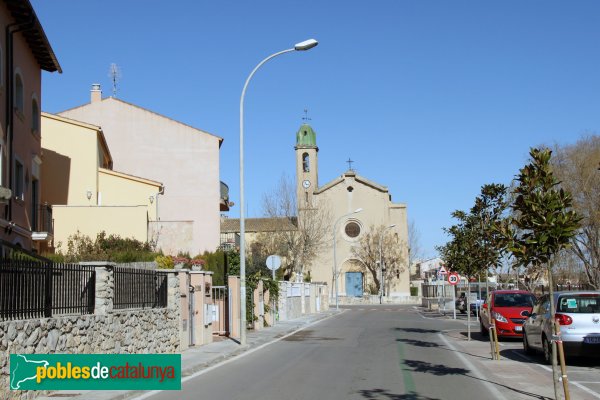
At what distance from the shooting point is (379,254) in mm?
77562

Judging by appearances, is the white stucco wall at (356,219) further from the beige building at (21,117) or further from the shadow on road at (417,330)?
the beige building at (21,117)

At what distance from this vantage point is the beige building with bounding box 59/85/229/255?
43969mm

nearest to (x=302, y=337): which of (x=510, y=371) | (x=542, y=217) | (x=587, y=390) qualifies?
(x=510, y=371)

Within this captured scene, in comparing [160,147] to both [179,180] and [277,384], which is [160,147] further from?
[277,384]

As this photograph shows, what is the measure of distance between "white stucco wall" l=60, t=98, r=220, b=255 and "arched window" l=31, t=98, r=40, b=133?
17.0 m

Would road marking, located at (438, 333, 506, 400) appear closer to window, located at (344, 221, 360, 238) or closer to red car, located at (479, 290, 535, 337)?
red car, located at (479, 290, 535, 337)

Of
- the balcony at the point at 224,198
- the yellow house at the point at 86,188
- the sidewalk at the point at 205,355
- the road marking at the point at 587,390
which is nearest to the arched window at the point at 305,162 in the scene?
the balcony at the point at 224,198

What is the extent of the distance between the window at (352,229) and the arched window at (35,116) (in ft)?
181

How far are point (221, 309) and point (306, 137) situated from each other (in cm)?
5711

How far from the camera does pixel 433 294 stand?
60.8 m

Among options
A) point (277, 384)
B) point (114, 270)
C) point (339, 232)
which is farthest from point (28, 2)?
point (339, 232)

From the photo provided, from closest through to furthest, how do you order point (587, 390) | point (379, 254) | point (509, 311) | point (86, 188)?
point (587, 390), point (509, 311), point (86, 188), point (379, 254)

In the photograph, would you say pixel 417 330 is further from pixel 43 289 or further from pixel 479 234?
pixel 43 289

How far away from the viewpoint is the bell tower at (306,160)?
266ft
